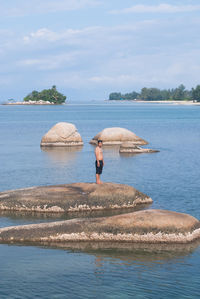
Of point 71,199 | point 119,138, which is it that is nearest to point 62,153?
point 119,138

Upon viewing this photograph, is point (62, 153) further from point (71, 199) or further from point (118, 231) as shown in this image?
point (118, 231)

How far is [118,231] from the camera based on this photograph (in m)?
19.0

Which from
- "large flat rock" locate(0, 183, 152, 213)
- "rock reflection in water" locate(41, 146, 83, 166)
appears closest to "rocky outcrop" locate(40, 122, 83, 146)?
"rock reflection in water" locate(41, 146, 83, 166)

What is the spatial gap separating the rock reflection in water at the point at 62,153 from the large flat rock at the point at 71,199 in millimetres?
16171

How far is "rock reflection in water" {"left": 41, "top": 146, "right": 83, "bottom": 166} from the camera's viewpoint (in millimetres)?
43219

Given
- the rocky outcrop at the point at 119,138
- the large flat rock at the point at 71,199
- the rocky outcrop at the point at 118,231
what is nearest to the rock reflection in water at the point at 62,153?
the rocky outcrop at the point at 119,138

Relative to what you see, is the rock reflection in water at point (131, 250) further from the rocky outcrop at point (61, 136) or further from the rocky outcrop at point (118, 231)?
the rocky outcrop at point (61, 136)

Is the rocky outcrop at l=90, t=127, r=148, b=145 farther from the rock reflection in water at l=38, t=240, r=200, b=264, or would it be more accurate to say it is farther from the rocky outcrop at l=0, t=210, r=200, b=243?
the rock reflection in water at l=38, t=240, r=200, b=264

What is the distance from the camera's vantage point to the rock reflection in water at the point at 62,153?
142ft

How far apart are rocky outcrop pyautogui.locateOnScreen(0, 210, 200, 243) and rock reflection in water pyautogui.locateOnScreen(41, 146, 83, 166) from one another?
21.7 m

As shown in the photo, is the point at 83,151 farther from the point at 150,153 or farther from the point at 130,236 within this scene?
the point at 130,236

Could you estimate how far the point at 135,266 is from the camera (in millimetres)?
16625

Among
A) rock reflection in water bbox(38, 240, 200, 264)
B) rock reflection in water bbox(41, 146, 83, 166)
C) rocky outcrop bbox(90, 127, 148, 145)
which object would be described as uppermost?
rocky outcrop bbox(90, 127, 148, 145)

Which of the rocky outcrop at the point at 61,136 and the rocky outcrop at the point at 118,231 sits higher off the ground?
the rocky outcrop at the point at 61,136
